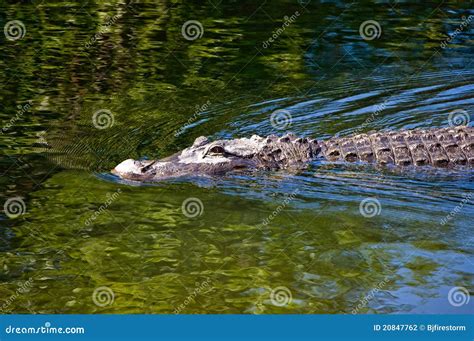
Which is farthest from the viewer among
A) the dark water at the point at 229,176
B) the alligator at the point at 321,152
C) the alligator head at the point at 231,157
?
the alligator at the point at 321,152

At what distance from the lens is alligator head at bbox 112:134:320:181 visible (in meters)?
11.2

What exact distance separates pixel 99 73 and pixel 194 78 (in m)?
1.88

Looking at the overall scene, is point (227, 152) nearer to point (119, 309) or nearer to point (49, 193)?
point (49, 193)

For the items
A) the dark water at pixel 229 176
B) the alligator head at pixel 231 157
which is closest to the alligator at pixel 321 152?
the alligator head at pixel 231 157

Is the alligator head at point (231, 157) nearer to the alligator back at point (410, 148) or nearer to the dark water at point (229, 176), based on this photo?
the dark water at point (229, 176)

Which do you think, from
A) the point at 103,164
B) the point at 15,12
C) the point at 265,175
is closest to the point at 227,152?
the point at 265,175

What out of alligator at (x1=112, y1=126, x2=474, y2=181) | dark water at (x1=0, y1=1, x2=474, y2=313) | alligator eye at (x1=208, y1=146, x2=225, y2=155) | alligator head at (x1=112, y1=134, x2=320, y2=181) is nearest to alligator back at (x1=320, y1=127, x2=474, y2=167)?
alligator at (x1=112, y1=126, x2=474, y2=181)

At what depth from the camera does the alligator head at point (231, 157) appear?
11.2 m

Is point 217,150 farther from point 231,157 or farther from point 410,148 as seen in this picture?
point 410,148

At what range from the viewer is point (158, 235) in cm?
923

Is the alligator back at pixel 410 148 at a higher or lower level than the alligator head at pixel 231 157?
higher

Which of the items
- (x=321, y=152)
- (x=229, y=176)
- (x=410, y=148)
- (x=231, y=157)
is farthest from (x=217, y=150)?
(x=410, y=148)

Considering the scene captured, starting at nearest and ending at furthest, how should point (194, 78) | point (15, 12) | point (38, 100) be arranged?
point (38, 100) → point (194, 78) → point (15, 12)

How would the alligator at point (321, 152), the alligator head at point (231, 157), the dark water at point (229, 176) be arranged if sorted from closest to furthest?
the dark water at point (229, 176) < the alligator head at point (231, 157) < the alligator at point (321, 152)
